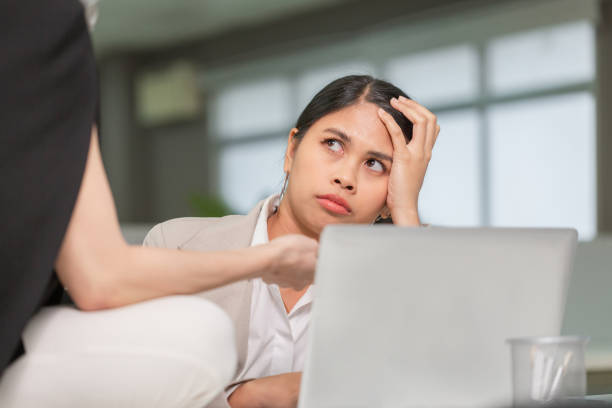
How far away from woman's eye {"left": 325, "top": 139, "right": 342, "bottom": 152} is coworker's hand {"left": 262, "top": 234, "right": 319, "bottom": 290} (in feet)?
1.79

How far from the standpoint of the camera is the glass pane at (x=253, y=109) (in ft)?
25.7

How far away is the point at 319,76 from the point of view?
7582mm

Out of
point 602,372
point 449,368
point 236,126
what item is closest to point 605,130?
point 236,126

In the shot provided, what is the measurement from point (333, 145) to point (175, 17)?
6522 mm

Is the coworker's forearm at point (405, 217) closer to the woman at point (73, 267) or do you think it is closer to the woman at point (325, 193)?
the woman at point (325, 193)

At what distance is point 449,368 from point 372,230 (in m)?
0.23

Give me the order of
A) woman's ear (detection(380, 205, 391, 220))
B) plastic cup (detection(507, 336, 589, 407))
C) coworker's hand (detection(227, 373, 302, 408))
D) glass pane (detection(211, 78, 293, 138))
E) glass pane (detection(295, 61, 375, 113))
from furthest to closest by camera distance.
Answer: glass pane (detection(211, 78, 293, 138)) < glass pane (detection(295, 61, 375, 113)) < woman's ear (detection(380, 205, 391, 220)) < coworker's hand (detection(227, 373, 302, 408)) < plastic cup (detection(507, 336, 589, 407))

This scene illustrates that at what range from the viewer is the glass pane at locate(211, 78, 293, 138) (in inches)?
309

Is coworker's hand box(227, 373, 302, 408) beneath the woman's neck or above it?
beneath

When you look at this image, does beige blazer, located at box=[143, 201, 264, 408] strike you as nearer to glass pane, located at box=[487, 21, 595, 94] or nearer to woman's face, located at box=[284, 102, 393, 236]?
woman's face, located at box=[284, 102, 393, 236]

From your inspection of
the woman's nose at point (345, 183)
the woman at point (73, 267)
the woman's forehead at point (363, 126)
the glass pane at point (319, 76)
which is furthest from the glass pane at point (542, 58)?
the woman at point (73, 267)

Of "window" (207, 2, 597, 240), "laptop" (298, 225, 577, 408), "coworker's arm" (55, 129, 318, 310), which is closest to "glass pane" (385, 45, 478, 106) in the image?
"window" (207, 2, 597, 240)

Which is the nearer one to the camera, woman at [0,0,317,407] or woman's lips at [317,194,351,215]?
woman at [0,0,317,407]

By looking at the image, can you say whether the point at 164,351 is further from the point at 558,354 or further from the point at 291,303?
the point at 291,303
